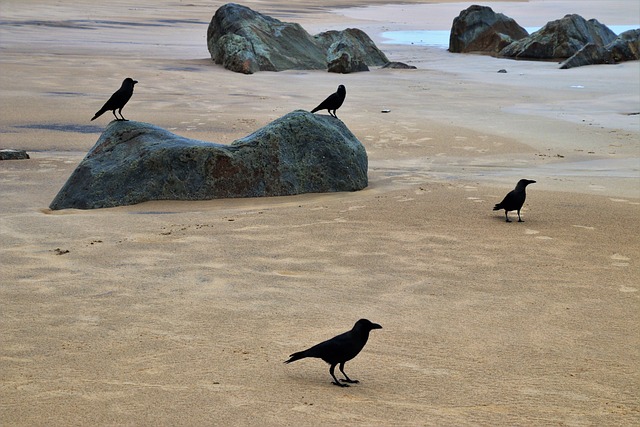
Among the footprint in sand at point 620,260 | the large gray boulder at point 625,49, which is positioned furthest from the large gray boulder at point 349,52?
the footprint in sand at point 620,260

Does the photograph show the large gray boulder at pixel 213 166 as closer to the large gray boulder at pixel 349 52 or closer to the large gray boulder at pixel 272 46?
the large gray boulder at pixel 272 46

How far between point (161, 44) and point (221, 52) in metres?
6.44

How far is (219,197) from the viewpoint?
9523 mm

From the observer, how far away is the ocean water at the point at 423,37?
3341 cm

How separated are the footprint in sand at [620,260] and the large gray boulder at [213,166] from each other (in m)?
3.50

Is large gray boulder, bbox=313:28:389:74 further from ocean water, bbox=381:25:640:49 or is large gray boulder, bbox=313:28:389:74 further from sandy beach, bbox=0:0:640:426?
sandy beach, bbox=0:0:640:426

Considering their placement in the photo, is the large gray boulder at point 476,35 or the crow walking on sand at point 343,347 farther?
the large gray boulder at point 476,35

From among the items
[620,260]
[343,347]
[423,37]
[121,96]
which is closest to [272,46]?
[423,37]

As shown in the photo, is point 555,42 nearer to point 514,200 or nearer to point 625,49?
point 625,49

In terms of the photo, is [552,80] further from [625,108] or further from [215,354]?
[215,354]

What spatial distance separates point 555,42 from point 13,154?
758 inches

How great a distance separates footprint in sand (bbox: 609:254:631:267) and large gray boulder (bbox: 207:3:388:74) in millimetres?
16032

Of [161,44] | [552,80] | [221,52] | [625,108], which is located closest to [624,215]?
[625,108]

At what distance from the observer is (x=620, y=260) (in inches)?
272
